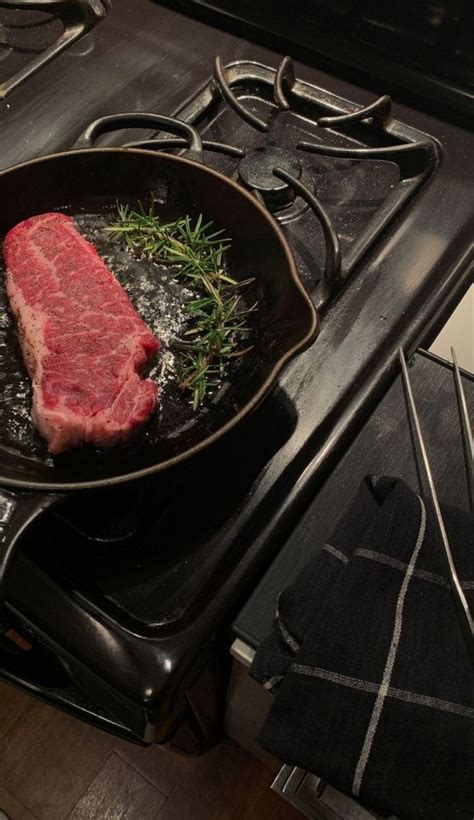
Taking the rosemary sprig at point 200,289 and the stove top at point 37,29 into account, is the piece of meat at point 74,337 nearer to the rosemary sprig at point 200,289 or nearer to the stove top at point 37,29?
the rosemary sprig at point 200,289

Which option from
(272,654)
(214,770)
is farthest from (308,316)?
(214,770)

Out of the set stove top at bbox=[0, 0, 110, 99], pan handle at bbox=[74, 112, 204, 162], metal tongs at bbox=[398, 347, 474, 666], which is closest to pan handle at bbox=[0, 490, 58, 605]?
metal tongs at bbox=[398, 347, 474, 666]

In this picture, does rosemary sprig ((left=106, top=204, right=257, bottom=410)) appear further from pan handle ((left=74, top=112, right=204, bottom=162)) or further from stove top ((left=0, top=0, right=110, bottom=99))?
stove top ((left=0, top=0, right=110, bottom=99))

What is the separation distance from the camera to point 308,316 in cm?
85

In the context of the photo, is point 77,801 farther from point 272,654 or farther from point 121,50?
point 121,50

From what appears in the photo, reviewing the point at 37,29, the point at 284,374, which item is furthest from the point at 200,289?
the point at 37,29

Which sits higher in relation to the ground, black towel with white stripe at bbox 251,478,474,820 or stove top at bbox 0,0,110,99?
stove top at bbox 0,0,110,99

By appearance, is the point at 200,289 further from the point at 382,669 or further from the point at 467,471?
the point at 382,669

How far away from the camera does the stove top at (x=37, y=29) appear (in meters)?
1.29

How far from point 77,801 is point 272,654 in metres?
1.05

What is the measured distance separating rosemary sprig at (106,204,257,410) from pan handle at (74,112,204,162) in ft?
0.41

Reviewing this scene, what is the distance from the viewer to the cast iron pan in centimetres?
80

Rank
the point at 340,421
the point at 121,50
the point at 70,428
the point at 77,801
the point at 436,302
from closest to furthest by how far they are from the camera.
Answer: the point at 70,428 < the point at 340,421 < the point at 436,302 < the point at 121,50 < the point at 77,801

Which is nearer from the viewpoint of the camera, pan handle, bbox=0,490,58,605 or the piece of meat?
pan handle, bbox=0,490,58,605
